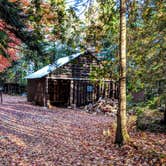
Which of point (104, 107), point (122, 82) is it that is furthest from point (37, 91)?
point (122, 82)

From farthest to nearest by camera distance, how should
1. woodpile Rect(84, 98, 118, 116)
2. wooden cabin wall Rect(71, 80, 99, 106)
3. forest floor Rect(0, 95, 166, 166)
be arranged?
wooden cabin wall Rect(71, 80, 99, 106) < woodpile Rect(84, 98, 118, 116) < forest floor Rect(0, 95, 166, 166)

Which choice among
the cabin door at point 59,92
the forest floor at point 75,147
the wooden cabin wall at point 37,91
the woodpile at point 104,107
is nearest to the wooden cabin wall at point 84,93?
the woodpile at point 104,107

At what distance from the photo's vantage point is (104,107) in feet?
69.8

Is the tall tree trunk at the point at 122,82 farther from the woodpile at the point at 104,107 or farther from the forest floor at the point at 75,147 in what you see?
the woodpile at the point at 104,107

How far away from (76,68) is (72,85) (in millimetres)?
1494

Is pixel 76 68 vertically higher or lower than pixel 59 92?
higher

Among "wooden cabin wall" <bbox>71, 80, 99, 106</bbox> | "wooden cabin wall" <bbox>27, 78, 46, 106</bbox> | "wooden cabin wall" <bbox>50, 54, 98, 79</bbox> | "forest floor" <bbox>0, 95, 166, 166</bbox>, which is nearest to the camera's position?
"forest floor" <bbox>0, 95, 166, 166</bbox>

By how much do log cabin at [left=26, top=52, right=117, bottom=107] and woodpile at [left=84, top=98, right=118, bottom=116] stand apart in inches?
55.2

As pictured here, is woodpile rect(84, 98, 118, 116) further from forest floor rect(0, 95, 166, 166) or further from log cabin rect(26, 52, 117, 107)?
forest floor rect(0, 95, 166, 166)

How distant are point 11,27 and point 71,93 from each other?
1524 centimetres

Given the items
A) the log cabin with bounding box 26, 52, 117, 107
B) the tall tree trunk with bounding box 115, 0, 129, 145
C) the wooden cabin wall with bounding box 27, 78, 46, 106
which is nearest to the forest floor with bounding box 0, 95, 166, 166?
the tall tree trunk with bounding box 115, 0, 129, 145

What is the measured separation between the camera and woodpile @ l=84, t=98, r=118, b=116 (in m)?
20.6

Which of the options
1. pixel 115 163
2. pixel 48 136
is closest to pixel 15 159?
pixel 115 163

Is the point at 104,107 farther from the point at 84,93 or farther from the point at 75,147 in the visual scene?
the point at 75,147
